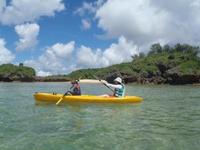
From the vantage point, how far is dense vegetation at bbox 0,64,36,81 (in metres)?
112

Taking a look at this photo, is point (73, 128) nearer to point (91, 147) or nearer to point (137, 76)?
point (91, 147)

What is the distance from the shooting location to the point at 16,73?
116125mm

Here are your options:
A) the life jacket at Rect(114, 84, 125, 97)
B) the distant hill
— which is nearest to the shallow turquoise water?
the life jacket at Rect(114, 84, 125, 97)

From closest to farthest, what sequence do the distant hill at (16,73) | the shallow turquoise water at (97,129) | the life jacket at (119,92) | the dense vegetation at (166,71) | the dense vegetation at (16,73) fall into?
the shallow turquoise water at (97,129)
the life jacket at (119,92)
the dense vegetation at (166,71)
the distant hill at (16,73)
the dense vegetation at (16,73)

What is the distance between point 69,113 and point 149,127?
218 inches

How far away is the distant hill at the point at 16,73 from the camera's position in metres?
112

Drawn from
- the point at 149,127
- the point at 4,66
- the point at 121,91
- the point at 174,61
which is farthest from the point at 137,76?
Result: the point at 149,127

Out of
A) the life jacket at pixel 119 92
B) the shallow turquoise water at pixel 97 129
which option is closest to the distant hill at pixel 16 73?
the life jacket at pixel 119 92

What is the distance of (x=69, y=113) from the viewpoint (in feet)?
61.6

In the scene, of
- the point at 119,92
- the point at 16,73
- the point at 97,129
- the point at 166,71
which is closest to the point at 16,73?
the point at 16,73

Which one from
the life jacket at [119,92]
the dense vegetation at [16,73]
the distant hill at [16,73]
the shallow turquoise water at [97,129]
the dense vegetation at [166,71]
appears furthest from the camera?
the dense vegetation at [16,73]

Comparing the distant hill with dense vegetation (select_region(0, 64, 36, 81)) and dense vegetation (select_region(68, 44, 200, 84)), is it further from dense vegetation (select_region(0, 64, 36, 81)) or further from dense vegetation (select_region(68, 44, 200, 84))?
dense vegetation (select_region(68, 44, 200, 84))

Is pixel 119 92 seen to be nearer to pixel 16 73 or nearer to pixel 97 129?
pixel 97 129

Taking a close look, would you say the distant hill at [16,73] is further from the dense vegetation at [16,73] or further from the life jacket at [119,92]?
the life jacket at [119,92]
